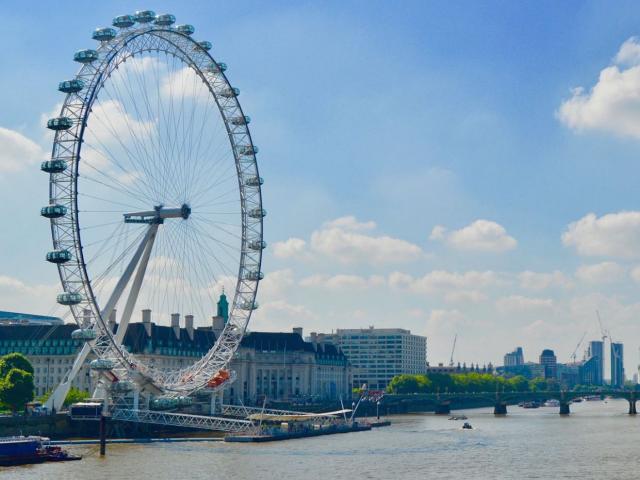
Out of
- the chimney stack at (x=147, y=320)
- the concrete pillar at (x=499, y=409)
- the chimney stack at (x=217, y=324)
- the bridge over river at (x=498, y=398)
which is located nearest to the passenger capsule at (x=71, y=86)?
the chimney stack at (x=147, y=320)

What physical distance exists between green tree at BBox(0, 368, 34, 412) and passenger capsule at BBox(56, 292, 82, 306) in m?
16.4

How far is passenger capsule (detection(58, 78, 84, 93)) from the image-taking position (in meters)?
82.6

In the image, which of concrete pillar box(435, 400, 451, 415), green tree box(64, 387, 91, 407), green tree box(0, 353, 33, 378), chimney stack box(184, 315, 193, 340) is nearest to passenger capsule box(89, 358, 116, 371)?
green tree box(0, 353, 33, 378)

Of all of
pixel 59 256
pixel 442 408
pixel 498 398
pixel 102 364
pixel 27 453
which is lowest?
pixel 27 453

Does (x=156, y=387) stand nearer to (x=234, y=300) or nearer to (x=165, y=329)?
(x=234, y=300)

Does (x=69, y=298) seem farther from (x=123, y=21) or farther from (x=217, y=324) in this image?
(x=217, y=324)

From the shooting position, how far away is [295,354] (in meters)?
180

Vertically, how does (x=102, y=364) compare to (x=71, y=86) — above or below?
below

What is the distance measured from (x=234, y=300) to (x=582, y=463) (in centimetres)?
3855

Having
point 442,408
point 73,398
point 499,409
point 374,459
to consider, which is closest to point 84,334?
point 73,398

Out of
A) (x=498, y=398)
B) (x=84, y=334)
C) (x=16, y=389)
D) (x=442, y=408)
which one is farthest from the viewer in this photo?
(x=442, y=408)

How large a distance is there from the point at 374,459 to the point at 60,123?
112 ft

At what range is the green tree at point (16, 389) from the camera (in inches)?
3762

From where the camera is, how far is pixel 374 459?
258 feet
